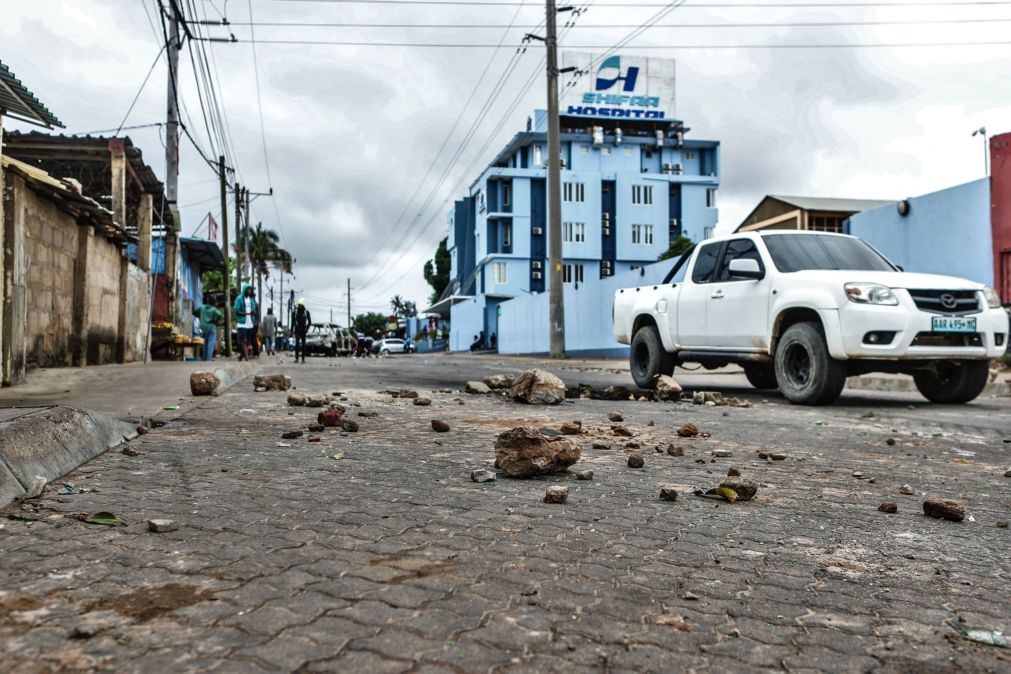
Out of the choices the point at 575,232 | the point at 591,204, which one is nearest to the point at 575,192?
the point at 591,204

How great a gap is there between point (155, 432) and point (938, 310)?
681 centimetres

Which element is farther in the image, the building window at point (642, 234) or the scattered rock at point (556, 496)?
the building window at point (642, 234)

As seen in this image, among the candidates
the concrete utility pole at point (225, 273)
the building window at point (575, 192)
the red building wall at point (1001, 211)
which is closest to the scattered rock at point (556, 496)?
the red building wall at point (1001, 211)

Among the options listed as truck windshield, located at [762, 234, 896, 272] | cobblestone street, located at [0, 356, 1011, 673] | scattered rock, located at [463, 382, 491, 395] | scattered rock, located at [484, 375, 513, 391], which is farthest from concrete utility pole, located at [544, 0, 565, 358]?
cobblestone street, located at [0, 356, 1011, 673]

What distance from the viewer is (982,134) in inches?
777

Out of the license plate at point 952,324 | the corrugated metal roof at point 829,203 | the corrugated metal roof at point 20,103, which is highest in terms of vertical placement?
the corrugated metal roof at point 829,203

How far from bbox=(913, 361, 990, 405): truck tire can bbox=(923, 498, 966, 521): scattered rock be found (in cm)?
528

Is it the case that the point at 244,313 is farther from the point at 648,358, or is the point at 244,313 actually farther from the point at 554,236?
the point at 648,358

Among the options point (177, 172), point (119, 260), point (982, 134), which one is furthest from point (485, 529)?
point (982, 134)

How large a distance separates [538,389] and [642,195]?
4533 cm

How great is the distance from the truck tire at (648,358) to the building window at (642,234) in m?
41.8

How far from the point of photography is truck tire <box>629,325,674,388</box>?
9.27 meters

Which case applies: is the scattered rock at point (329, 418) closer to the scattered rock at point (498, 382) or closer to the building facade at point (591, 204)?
the scattered rock at point (498, 382)

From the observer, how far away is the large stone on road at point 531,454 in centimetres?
351
